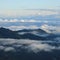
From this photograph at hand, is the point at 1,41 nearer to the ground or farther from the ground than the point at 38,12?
nearer to the ground

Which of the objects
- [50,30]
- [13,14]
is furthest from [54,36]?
[13,14]

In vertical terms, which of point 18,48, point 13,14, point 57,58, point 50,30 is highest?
point 13,14

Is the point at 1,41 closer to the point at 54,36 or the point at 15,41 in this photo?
the point at 15,41

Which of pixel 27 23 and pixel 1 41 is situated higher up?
pixel 27 23

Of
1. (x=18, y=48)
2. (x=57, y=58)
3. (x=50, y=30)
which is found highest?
(x=50, y=30)

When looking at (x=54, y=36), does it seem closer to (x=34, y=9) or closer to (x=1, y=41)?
(x=34, y=9)

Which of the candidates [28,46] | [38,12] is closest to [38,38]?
[28,46]
